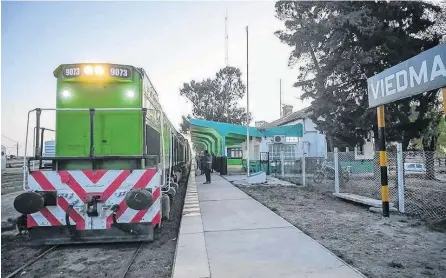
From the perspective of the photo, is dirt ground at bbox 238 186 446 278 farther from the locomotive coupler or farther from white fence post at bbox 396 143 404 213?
the locomotive coupler

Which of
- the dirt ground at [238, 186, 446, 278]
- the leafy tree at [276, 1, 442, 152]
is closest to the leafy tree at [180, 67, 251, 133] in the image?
the leafy tree at [276, 1, 442, 152]

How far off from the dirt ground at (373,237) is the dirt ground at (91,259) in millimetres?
2821

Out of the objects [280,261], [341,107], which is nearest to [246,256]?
[280,261]

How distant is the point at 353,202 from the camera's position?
32.8 feet

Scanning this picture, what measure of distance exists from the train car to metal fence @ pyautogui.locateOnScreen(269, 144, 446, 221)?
21.3 ft

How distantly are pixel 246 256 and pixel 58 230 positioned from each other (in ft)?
11.0

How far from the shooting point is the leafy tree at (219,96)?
4403cm

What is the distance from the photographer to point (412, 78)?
6.53 m

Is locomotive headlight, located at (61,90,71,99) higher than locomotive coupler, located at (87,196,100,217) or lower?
higher

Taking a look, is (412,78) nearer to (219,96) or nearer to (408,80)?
(408,80)

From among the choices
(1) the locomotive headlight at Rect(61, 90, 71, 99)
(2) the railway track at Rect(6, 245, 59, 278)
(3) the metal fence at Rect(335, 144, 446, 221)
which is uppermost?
Result: (1) the locomotive headlight at Rect(61, 90, 71, 99)

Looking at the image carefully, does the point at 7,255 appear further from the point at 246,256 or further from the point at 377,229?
the point at 377,229

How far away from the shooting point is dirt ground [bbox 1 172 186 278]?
14.7ft

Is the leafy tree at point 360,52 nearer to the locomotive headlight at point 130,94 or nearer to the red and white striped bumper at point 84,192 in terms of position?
the locomotive headlight at point 130,94
